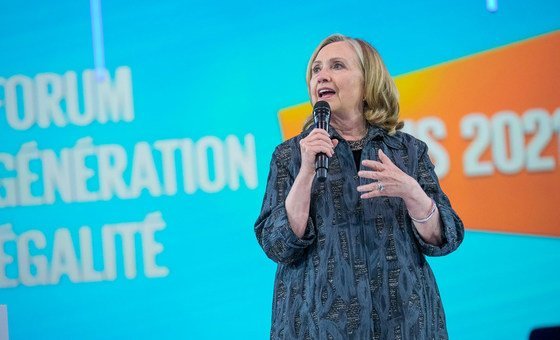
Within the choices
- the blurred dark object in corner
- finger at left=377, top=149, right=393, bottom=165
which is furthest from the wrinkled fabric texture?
the blurred dark object in corner

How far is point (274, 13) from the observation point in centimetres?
367

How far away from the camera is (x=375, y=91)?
2215 mm

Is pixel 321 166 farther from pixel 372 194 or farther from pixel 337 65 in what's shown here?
pixel 337 65

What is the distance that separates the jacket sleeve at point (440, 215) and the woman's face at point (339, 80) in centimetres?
24

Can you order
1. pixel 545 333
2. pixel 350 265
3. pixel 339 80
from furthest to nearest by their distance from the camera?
pixel 545 333
pixel 339 80
pixel 350 265

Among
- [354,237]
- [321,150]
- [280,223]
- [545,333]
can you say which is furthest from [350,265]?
[545,333]

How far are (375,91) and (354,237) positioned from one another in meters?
0.46

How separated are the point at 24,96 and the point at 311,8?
1.44 meters

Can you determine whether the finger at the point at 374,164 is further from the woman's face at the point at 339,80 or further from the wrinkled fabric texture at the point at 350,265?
the woman's face at the point at 339,80

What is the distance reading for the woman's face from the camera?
7.13 ft

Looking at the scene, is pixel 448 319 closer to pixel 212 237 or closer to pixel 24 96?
pixel 212 237

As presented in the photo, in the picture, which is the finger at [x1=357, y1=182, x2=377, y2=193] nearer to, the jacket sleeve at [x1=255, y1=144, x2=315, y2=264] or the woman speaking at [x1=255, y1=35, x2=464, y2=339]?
the woman speaking at [x1=255, y1=35, x2=464, y2=339]

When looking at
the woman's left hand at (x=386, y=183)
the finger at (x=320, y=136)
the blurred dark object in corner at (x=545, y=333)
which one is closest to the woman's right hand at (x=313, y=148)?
the finger at (x=320, y=136)

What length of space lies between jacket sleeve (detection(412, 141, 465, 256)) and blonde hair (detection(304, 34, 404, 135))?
0.12 metres
